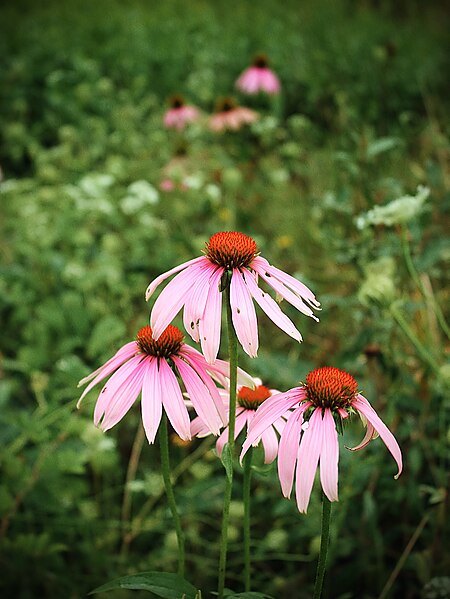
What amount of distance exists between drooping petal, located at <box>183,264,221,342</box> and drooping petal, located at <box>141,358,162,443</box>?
6 centimetres

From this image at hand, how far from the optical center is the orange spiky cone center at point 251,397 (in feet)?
2.30

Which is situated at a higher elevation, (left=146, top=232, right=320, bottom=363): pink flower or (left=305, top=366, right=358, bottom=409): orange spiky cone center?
(left=146, top=232, right=320, bottom=363): pink flower

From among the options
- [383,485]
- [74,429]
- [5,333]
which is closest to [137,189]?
[5,333]

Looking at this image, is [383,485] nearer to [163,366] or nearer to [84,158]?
[163,366]

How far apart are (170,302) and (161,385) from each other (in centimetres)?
8

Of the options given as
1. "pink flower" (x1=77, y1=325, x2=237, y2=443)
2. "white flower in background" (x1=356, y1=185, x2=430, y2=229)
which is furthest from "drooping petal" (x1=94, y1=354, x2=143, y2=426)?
"white flower in background" (x1=356, y1=185, x2=430, y2=229)

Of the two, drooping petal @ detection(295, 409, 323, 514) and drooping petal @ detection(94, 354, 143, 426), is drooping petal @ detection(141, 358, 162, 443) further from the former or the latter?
drooping petal @ detection(295, 409, 323, 514)

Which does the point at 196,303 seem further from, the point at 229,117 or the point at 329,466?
the point at 229,117

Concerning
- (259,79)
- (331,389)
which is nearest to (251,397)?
(331,389)

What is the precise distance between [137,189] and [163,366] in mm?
1235

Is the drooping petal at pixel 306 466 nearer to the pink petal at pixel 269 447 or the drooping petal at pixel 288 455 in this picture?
the drooping petal at pixel 288 455

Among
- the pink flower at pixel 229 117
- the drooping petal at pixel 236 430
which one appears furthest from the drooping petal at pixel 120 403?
the pink flower at pixel 229 117

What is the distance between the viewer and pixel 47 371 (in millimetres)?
1595

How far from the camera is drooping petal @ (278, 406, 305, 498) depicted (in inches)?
22.3
